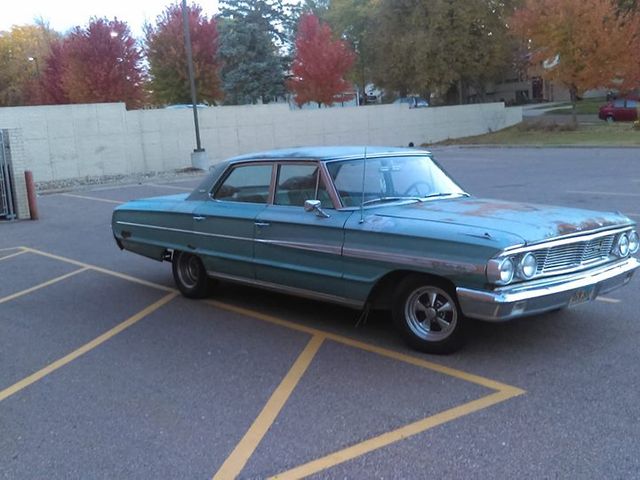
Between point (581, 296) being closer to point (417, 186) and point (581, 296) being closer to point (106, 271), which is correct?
point (417, 186)

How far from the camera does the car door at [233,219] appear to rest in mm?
6242

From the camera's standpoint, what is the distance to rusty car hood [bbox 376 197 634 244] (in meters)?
4.80

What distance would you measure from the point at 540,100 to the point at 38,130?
64.6 metres

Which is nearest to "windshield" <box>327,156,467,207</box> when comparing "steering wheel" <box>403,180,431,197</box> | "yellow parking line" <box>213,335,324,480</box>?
"steering wheel" <box>403,180,431,197</box>

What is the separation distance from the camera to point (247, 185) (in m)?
6.52

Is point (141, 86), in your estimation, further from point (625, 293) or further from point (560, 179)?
point (625, 293)

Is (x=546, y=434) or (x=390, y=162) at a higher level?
(x=390, y=162)

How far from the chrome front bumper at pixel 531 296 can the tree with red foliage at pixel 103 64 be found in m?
28.8

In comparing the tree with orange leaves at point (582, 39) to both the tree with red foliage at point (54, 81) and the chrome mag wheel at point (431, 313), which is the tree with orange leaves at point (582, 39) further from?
the chrome mag wheel at point (431, 313)

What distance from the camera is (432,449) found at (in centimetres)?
363

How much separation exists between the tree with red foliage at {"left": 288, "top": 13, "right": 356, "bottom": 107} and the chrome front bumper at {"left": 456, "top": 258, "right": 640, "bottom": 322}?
3294 cm

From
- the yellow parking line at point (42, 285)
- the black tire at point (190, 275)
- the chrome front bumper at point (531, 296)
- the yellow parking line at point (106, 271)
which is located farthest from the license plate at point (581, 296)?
the yellow parking line at point (42, 285)

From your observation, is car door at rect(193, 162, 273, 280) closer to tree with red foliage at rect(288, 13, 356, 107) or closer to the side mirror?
the side mirror

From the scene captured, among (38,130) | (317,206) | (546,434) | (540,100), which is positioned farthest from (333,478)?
(540,100)
